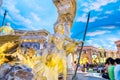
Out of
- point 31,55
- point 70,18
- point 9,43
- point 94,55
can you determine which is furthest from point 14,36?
point 94,55

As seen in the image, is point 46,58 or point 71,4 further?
point 71,4

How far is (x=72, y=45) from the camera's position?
4.53 m

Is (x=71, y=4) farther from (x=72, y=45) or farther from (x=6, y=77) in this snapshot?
(x=6, y=77)

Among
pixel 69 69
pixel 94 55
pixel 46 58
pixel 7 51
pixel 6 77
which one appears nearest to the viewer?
pixel 6 77

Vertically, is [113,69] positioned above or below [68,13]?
below

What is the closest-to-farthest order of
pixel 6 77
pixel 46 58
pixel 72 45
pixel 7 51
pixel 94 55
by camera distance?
pixel 6 77 → pixel 7 51 → pixel 46 58 → pixel 72 45 → pixel 94 55

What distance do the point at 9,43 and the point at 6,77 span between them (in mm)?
718

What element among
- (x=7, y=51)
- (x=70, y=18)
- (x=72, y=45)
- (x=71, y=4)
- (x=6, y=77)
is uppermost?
(x=71, y=4)

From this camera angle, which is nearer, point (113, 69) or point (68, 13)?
point (113, 69)

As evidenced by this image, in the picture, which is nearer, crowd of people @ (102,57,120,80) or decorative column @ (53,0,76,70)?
crowd of people @ (102,57,120,80)

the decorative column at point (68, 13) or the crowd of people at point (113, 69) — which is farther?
the decorative column at point (68, 13)

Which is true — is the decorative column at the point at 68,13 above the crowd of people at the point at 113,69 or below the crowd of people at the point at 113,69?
above

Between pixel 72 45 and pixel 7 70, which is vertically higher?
pixel 72 45

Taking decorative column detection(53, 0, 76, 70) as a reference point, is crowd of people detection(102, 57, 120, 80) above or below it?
below
